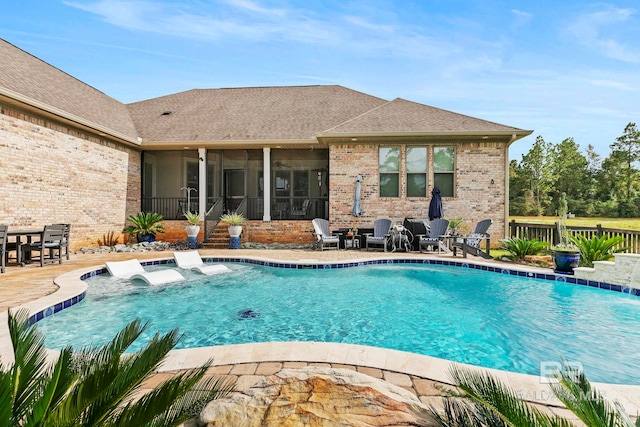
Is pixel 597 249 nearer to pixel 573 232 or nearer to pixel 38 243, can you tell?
pixel 573 232

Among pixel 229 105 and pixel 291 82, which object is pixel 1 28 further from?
pixel 291 82

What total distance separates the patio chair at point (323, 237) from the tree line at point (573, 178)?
87.6 feet

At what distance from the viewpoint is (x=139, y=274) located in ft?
23.9

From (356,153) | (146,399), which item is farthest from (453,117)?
(146,399)

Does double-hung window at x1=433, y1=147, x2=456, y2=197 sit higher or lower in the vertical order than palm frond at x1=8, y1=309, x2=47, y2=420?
higher

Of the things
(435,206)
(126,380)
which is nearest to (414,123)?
(435,206)

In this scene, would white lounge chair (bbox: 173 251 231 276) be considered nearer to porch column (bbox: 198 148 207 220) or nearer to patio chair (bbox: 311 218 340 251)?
patio chair (bbox: 311 218 340 251)

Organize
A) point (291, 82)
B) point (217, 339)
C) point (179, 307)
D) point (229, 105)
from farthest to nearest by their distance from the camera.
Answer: point (291, 82)
point (229, 105)
point (179, 307)
point (217, 339)

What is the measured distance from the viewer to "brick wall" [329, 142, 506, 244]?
12586mm

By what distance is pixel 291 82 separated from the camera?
18.4 metres

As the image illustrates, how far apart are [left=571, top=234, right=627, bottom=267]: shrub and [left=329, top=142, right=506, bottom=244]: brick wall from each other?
4272mm

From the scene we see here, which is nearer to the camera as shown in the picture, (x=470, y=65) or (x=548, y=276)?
(x=548, y=276)

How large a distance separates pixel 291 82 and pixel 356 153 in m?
7.69

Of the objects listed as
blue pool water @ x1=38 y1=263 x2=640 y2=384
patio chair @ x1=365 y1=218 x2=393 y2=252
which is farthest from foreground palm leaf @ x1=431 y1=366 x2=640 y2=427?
patio chair @ x1=365 y1=218 x2=393 y2=252
